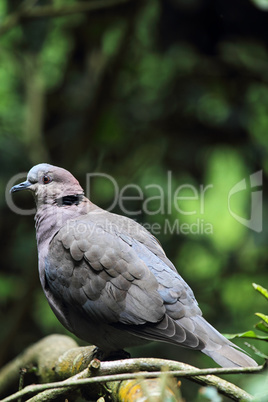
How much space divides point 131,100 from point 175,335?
2959 mm

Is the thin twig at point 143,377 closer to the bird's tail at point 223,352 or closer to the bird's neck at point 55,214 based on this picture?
the bird's tail at point 223,352

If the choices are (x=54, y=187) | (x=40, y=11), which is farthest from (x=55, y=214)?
(x=40, y=11)

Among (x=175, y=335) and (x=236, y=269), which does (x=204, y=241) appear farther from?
(x=175, y=335)

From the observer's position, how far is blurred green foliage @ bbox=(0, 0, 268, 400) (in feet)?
13.6

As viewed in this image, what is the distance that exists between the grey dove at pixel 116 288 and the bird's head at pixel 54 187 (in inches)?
6.4

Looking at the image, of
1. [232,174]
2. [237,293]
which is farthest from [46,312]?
[232,174]

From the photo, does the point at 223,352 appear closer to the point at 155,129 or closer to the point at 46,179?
the point at 46,179

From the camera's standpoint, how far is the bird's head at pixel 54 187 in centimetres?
290

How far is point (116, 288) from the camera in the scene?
8.05ft

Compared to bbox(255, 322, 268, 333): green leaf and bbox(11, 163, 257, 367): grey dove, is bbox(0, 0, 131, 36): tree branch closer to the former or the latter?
bbox(11, 163, 257, 367): grey dove

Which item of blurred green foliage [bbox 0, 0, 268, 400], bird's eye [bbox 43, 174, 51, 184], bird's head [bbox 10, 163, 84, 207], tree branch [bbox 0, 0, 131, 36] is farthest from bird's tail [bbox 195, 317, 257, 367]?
tree branch [bbox 0, 0, 131, 36]

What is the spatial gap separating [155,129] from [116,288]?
2430mm
